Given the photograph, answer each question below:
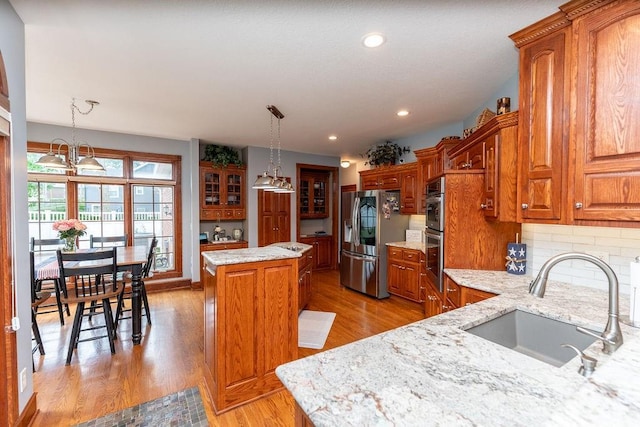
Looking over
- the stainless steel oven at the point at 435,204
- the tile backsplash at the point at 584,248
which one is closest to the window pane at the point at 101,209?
the stainless steel oven at the point at 435,204

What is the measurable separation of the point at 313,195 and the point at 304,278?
303 centimetres

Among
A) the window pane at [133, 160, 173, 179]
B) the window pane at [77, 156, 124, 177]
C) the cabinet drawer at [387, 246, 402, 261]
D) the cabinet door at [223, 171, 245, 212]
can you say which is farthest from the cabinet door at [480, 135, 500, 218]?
the window pane at [77, 156, 124, 177]

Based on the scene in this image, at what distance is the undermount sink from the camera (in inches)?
55.2

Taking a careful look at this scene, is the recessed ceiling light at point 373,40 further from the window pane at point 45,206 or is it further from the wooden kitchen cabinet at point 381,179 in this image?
the window pane at point 45,206

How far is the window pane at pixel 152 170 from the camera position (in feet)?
15.6

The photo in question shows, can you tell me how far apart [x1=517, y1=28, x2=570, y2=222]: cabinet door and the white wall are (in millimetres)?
3201

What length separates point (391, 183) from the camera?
185 inches

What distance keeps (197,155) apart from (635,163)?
5.24 metres

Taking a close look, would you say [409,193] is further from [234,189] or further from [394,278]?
[234,189]

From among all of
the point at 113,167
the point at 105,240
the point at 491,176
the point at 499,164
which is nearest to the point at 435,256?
the point at 491,176

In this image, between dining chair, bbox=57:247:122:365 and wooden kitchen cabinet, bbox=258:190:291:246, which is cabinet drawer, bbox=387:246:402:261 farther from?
dining chair, bbox=57:247:122:365

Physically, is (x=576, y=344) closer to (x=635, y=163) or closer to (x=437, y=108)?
(x=635, y=163)

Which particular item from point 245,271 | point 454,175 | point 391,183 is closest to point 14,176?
point 245,271

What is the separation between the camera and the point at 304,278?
3809 millimetres
